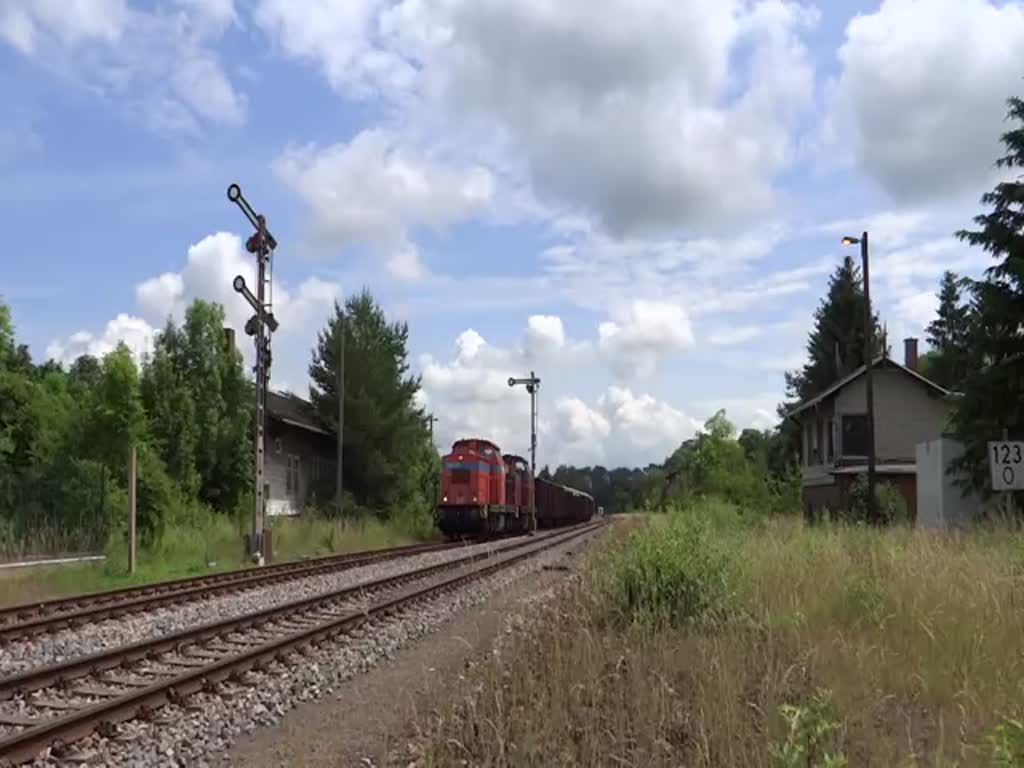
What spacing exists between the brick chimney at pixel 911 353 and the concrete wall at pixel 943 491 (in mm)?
26611

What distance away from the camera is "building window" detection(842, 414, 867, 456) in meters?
45.8

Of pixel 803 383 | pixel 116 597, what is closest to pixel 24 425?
pixel 116 597

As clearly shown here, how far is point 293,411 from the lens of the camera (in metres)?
50.7

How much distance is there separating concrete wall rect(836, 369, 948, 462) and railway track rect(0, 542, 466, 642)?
95.8 ft

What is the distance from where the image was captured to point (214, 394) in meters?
40.5

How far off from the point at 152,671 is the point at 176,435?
27.6 metres

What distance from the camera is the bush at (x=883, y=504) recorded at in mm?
32725

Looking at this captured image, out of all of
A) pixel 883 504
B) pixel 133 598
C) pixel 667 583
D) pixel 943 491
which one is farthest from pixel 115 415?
pixel 667 583

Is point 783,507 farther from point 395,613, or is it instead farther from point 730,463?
point 395,613

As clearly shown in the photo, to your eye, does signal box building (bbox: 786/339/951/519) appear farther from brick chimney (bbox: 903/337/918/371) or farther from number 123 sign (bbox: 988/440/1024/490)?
number 123 sign (bbox: 988/440/1024/490)

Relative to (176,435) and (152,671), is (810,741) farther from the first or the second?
(176,435)

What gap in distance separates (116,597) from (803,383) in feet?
216

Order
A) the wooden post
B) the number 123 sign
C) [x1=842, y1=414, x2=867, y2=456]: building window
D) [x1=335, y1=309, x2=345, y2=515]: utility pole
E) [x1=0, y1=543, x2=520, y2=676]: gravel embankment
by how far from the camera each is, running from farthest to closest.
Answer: [x1=842, y1=414, x2=867, y2=456]: building window
[x1=335, y1=309, x2=345, y2=515]: utility pole
the wooden post
the number 123 sign
[x1=0, y1=543, x2=520, y2=676]: gravel embankment

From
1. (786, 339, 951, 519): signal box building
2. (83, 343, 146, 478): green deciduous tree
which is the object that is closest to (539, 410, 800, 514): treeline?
(786, 339, 951, 519): signal box building
